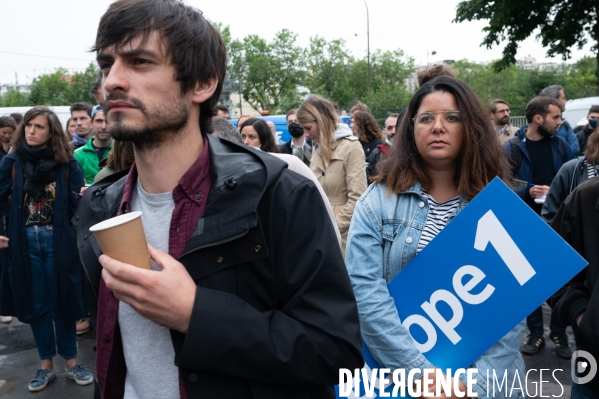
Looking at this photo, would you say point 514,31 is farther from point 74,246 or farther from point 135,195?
point 135,195

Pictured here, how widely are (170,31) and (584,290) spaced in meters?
1.97

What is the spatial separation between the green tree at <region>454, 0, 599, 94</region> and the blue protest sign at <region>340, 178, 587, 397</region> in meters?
21.3

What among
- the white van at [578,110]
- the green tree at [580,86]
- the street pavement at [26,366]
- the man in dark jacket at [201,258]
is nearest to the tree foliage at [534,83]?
the green tree at [580,86]

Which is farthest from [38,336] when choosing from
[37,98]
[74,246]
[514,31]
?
[37,98]

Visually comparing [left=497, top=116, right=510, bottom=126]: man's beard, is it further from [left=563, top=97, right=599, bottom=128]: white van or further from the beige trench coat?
[left=563, top=97, right=599, bottom=128]: white van

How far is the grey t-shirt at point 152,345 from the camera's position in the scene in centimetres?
146

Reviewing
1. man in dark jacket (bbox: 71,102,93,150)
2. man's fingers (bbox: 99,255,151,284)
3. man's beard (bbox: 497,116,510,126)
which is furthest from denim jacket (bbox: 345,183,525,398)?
man's beard (bbox: 497,116,510,126)

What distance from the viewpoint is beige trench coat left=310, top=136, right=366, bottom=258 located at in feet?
16.9

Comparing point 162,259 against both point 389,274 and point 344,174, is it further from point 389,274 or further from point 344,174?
point 344,174

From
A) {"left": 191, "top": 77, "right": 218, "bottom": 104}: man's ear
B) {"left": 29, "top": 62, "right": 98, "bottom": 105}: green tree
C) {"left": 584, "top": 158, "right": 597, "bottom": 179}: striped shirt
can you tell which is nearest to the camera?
{"left": 191, "top": 77, "right": 218, "bottom": 104}: man's ear

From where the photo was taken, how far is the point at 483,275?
197 centimetres

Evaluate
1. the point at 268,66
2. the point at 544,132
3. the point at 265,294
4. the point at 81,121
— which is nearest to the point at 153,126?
the point at 265,294

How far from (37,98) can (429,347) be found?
244 ft

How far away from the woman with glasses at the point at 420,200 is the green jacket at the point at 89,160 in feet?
13.1
